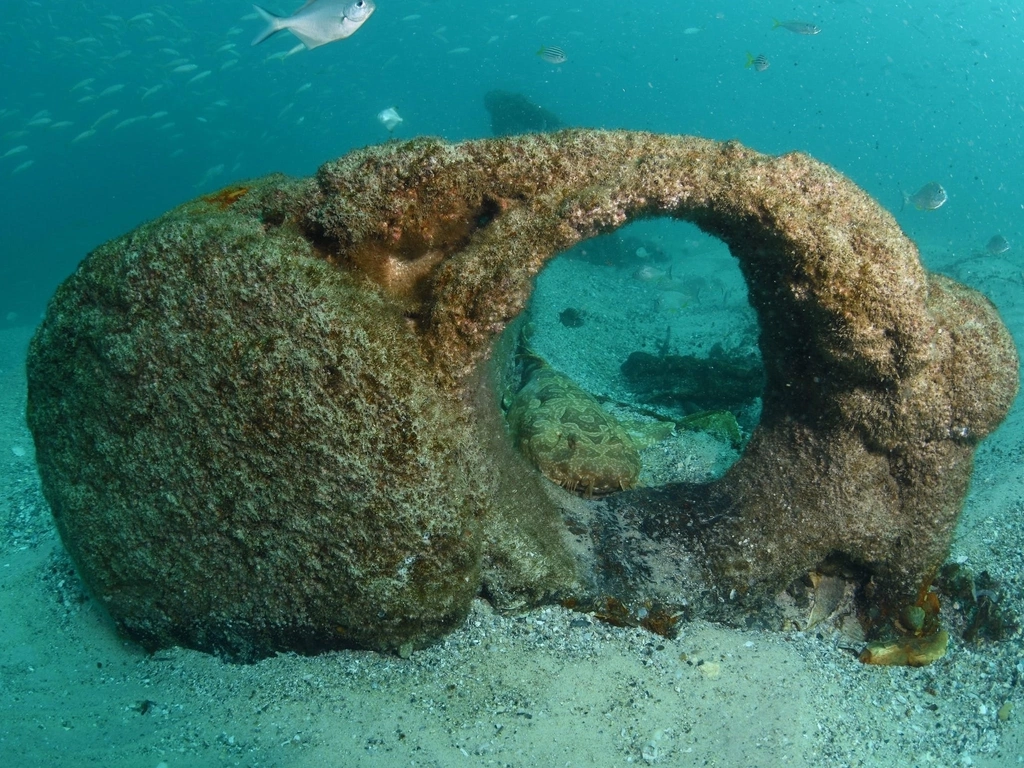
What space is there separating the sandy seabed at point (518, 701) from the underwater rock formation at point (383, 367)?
9.2 inches

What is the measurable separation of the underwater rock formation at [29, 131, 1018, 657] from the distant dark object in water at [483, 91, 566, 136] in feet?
65.7

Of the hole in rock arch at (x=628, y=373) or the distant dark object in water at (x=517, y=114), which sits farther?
the distant dark object in water at (x=517, y=114)

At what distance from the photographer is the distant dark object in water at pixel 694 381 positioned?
702 centimetres

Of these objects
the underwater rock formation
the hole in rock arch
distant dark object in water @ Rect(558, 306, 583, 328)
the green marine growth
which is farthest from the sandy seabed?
distant dark object in water @ Rect(558, 306, 583, 328)

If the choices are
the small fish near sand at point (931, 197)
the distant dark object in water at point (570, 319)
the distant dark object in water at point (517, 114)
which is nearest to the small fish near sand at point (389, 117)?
the distant dark object in water at point (517, 114)

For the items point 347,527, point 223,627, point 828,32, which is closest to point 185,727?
point 223,627

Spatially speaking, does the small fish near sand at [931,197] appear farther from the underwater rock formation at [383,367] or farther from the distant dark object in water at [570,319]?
the underwater rock formation at [383,367]

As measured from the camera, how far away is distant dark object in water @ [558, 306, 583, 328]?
36.6ft

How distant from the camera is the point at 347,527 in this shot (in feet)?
8.93

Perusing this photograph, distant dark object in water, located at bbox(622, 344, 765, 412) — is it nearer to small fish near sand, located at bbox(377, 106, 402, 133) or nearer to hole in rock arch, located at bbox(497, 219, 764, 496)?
hole in rock arch, located at bbox(497, 219, 764, 496)

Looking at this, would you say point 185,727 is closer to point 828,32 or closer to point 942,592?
point 942,592

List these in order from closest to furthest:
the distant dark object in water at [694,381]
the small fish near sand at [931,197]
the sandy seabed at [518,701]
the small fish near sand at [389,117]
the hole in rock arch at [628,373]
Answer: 1. the sandy seabed at [518,701]
2. the hole in rock arch at [628,373]
3. the distant dark object in water at [694,381]
4. the small fish near sand at [931,197]
5. the small fish near sand at [389,117]

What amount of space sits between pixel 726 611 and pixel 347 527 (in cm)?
228

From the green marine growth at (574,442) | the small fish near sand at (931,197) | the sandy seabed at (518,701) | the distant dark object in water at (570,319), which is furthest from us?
the distant dark object in water at (570,319)
